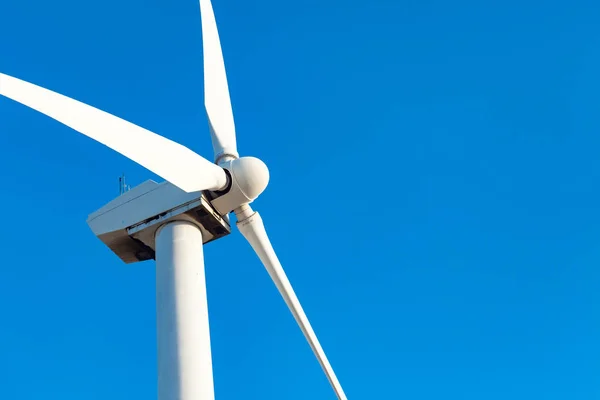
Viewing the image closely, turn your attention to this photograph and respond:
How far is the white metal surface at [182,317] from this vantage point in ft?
41.0

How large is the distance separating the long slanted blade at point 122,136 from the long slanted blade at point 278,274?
6.35 ft

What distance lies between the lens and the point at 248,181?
50.4ft

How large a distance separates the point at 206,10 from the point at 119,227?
6.16m

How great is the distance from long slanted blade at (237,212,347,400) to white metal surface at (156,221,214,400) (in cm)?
155

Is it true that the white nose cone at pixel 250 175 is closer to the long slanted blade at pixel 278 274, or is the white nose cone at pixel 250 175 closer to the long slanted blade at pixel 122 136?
the long slanted blade at pixel 278 274

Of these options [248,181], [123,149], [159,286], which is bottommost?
[159,286]

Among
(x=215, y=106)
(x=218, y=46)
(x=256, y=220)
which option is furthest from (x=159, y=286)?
(x=218, y=46)

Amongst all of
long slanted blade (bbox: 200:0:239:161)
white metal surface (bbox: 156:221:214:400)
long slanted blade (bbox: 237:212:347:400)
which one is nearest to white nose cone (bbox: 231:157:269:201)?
long slanted blade (bbox: 237:212:347:400)

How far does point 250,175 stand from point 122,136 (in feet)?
10.8

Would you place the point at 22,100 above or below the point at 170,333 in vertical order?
above

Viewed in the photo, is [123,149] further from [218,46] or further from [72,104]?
[218,46]

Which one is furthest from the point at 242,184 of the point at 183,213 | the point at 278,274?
the point at 278,274

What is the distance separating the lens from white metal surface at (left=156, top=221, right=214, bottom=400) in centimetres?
1248

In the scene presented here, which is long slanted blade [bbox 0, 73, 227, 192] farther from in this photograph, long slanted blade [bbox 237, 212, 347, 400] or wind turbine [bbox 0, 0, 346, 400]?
long slanted blade [bbox 237, 212, 347, 400]
